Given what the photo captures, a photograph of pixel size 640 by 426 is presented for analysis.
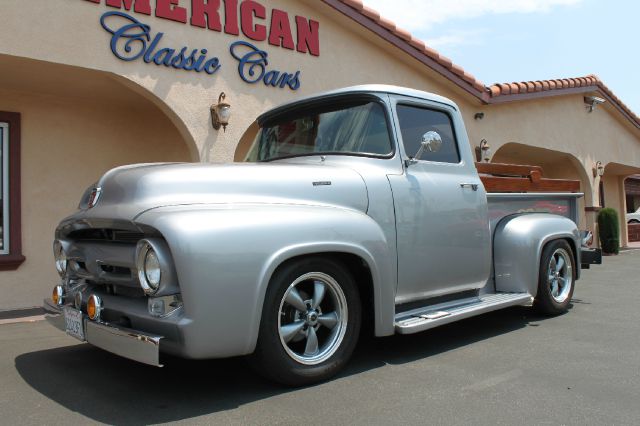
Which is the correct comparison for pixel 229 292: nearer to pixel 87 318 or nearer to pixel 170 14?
pixel 87 318

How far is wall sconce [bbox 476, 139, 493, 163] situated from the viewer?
11367 millimetres

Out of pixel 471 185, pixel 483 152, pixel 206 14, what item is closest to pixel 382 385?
pixel 471 185

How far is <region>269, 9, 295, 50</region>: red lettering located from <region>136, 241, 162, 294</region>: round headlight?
566 cm

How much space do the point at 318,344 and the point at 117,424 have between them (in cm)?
127

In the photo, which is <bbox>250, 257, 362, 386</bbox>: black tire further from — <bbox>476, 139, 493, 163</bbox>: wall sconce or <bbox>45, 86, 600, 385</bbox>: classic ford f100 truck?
<bbox>476, 139, 493, 163</bbox>: wall sconce

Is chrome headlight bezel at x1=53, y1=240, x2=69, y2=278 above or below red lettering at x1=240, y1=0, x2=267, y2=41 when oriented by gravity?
below

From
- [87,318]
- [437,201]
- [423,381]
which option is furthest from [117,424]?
[437,201]

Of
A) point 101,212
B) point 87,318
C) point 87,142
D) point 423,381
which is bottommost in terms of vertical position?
point 423,381

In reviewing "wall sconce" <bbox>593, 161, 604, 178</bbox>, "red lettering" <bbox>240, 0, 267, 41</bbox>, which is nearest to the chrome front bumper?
"red lettering" <bbox>240, 0, 267, 41</bbox>

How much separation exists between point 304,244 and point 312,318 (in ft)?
1.63

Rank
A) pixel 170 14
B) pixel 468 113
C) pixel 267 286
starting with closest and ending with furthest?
pixel 267 286 < pixel 170 14 < pixel 468 113

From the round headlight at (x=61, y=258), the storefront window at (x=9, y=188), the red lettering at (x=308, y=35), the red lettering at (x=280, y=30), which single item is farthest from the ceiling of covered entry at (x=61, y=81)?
the round headlight at (x=61, y=258)

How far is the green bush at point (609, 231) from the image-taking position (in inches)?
615

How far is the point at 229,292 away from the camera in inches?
115
